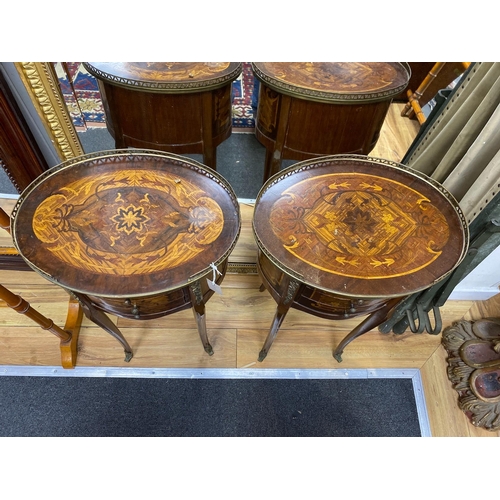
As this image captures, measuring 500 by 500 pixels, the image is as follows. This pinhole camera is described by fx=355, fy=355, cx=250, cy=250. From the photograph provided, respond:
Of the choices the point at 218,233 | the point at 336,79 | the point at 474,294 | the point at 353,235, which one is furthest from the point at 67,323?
the point at 474,294

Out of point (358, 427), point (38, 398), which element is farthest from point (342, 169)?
point (38, 398)

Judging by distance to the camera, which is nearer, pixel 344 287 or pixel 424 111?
pixel 344 287

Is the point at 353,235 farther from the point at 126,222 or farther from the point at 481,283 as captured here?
the point at 481,283

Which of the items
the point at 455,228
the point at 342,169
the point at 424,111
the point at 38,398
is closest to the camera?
the point at 455,228

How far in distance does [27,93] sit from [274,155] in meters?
0.85

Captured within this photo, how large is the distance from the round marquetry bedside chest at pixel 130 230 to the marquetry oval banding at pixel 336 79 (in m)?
0.46

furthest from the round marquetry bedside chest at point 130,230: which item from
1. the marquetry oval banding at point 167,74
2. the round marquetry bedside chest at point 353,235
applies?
the marquetry oval banding at point 167,74

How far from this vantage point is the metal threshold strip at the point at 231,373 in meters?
1.26

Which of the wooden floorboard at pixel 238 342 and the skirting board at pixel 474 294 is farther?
the skirting board at pixel 474 294

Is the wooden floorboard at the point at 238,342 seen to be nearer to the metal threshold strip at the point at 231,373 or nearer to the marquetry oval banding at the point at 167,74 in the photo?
the metal threshold strip at the point at 231,373

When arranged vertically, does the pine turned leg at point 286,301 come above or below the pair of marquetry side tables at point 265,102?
below

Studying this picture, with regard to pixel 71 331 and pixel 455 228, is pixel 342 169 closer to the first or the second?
pixel 455 228

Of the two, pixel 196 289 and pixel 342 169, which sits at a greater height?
pixel 342 169

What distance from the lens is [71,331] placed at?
4.23 feet
